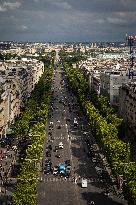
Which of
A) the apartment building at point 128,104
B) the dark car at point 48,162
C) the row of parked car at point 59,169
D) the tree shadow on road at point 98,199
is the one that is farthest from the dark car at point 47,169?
the apartment building at point 128,104

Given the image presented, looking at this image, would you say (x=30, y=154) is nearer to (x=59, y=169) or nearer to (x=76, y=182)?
(x=59, y=169)

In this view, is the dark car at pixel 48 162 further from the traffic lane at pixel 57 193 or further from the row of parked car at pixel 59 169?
the traffic lane at pixel 57 193

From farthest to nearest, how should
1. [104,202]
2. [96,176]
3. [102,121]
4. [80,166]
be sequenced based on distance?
[102,121], [80,166], [96,176], [104,202]

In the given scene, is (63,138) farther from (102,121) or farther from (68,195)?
(68,195)

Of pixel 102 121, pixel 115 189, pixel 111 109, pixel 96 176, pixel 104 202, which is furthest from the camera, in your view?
pixel 111 109

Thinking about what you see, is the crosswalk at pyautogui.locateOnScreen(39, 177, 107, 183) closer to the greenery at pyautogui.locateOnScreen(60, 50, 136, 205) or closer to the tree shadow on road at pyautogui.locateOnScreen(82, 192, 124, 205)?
the greenery at pyautogui.locateOnScreen(60, 50, 136, 205)

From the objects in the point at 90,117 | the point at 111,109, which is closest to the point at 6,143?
the point at 90,117

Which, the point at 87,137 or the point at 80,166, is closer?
the point at 80,166

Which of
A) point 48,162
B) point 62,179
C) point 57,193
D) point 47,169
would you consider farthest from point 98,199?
point 48,162
